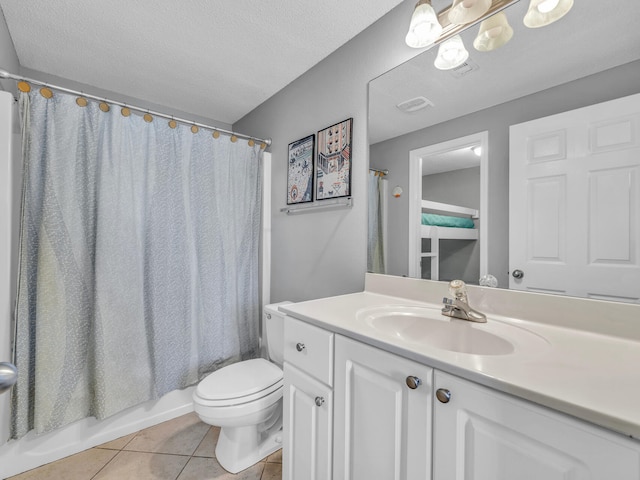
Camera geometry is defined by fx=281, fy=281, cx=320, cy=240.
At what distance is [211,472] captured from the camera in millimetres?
1390

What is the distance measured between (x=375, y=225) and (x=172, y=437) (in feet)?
5.57

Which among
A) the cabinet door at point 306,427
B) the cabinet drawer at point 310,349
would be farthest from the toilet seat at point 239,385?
the cabinet drawer at point 310,349

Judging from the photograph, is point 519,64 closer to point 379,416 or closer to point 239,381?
point 379,416

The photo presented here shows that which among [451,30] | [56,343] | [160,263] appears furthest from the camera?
[160,263]

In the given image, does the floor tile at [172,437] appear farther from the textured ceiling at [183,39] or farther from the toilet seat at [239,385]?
the textured ceiling at [183,39]

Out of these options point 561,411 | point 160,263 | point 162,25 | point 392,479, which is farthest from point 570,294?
point 162,25

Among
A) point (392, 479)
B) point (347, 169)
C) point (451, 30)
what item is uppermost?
point (451, 30)

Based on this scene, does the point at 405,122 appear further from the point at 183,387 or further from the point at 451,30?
the point at 183,387

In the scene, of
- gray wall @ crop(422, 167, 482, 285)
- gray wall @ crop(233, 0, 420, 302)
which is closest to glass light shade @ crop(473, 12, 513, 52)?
gray wall @ crop(233, 0, 420, 302)

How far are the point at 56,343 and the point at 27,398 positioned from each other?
28 cm

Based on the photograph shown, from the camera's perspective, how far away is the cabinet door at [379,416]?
27.2 inches

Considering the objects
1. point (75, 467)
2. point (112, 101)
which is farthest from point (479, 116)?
point (75, 467)

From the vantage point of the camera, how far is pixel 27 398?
4.55 feet

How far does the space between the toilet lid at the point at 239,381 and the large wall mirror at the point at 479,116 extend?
85 cm
